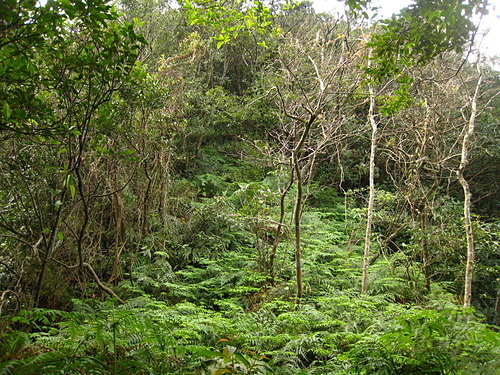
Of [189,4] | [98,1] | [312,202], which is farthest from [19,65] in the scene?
[312,202]

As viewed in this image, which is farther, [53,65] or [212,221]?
[212,221]

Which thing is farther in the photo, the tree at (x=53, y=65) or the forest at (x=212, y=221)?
the forest at (x=212, y=221)

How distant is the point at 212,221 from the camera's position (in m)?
7.64

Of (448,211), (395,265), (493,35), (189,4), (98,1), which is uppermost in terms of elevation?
(493,35)

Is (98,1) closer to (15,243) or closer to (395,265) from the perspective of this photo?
(15,243)

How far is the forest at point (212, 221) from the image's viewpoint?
2500 mm

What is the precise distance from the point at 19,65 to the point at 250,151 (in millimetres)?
9221

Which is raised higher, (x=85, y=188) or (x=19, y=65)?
(x=19, y=65)

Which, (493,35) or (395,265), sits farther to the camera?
(395,265)

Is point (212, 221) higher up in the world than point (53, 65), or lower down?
lower down

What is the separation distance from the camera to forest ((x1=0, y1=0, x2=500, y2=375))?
2500 millimetres

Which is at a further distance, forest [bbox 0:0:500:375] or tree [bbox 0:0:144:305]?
forest [bbox 0:0:500:375]

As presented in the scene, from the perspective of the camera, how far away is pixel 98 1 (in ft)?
7.93

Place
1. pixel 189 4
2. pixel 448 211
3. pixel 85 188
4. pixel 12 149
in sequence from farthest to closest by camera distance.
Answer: pixel 448 211 → pixel 85 188 → pixel 12 149 → pixel 189 4
